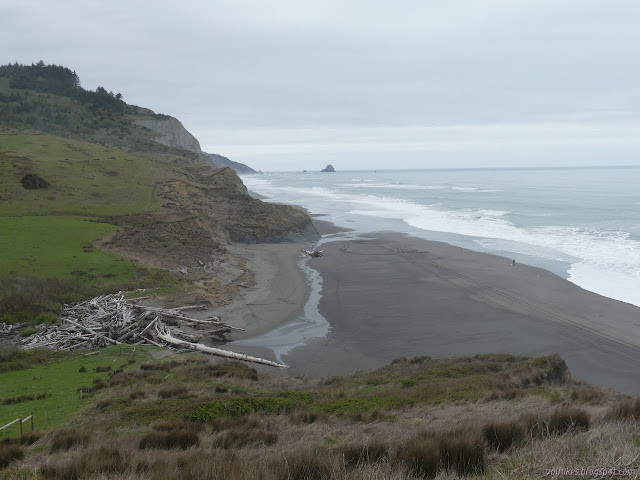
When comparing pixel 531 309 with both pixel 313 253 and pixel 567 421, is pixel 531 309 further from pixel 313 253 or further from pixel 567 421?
pixel 313 253

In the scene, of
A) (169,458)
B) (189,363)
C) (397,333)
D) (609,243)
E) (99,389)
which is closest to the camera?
(169,458)

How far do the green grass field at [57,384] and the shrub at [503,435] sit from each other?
7.98 meters

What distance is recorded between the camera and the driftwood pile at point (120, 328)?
15523mm

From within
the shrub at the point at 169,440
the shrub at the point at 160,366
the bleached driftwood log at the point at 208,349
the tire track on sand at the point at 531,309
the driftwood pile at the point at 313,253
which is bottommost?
the bleached driftwood log at the point at 208,349

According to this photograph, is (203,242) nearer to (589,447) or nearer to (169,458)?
(169,458)

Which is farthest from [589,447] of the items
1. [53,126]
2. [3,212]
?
[53,126]

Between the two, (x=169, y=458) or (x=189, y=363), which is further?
(x=189, y=363)

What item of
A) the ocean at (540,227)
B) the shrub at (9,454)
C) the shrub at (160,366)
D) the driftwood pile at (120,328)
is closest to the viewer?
the shrub at (9,454)

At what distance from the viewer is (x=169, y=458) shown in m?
5.72

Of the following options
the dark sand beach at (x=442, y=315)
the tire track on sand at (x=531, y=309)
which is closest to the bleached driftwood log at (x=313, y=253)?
the dark sand beach at (x=442, y=315)

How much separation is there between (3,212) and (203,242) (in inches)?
492

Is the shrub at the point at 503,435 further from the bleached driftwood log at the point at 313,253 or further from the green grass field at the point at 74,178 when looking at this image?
the green grass field at the point at 74,178

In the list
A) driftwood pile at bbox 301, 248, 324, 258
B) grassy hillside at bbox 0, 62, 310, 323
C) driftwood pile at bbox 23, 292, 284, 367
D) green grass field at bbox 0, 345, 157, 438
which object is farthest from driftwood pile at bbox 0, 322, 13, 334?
driftwood pile at bbox 301, 248, 324, 258

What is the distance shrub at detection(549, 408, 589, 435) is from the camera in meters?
6.23
